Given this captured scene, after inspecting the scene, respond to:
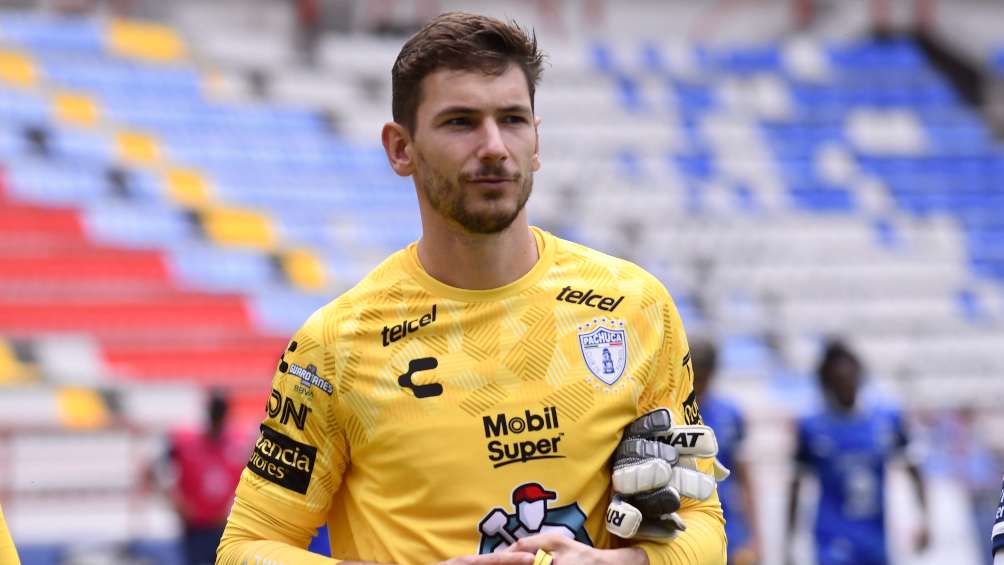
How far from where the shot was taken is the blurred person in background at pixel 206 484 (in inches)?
380

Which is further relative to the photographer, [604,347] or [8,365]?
[8,365]

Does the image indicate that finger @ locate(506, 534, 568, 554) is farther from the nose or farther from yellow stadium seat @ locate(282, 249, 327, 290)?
yellow stadium seat @ locate(282, 249, 327, 290)

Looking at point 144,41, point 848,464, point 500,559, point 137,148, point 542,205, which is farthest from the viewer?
point 144,41

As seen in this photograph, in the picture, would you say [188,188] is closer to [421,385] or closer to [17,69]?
[17,69]

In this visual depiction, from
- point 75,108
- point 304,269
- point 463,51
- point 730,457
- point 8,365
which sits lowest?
point 730,457

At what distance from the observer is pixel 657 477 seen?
2.57m

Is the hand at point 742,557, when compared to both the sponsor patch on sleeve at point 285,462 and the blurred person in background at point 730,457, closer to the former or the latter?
the blurred person in background at point 730,457

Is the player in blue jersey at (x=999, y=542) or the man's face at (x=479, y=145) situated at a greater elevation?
the man's face at (x=479, y=145)

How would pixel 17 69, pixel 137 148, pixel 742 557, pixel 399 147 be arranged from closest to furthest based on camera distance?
pixel 399 147
pixel 742 557
pixel 137 148
pixel 17 69

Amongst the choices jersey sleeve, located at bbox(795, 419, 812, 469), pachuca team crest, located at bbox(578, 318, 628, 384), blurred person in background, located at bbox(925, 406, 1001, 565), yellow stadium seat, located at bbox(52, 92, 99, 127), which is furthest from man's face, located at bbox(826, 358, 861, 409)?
yellow stadium seat, located at bbox(52, 92, 99, 127)

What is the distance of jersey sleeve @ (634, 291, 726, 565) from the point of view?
8.82ft

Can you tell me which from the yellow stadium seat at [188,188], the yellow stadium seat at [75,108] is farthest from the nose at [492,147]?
the yellow stadium seat at [75,108]

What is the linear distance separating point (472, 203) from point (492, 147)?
12 centimetres

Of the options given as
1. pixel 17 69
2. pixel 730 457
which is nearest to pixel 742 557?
pixel 730 457
